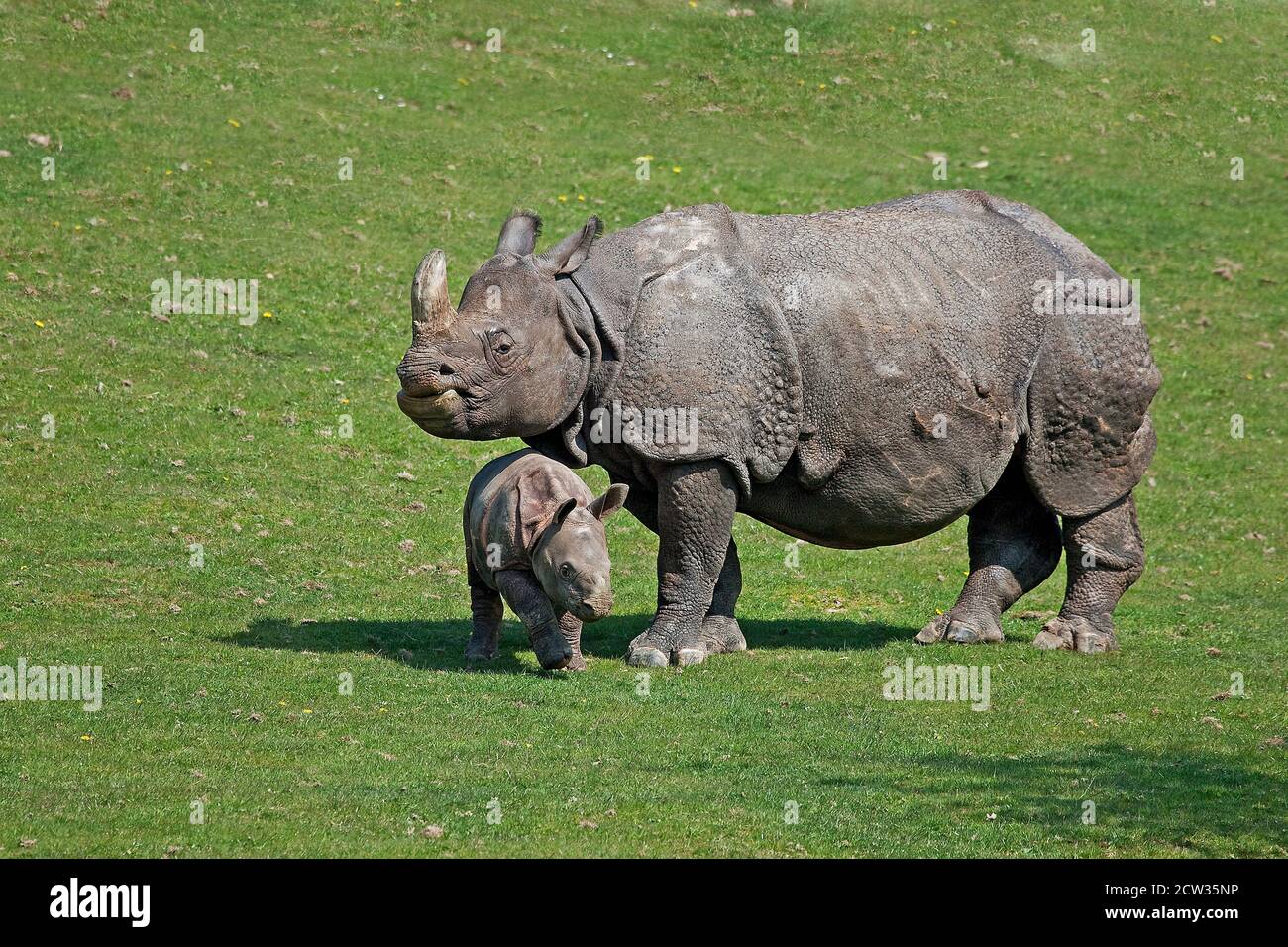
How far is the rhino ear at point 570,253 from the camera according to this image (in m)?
14.7

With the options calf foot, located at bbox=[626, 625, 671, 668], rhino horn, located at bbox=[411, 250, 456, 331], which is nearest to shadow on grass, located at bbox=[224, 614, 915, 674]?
calf foot, located at bbox=[626, 625, 671, 668]

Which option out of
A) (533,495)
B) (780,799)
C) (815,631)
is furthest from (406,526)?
(780,799)

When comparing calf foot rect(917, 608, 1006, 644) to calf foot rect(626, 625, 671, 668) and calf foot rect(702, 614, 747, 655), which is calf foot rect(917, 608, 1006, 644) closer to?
calf foot rect(702, 614, 747, 655)

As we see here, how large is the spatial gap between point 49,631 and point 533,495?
13.5 feet

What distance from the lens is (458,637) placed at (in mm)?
15953

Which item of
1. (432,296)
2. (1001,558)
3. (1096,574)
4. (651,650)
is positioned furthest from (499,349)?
(1096,574)

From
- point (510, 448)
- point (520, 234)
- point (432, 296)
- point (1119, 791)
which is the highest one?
point (520, 234)

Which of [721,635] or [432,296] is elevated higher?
[432,296]

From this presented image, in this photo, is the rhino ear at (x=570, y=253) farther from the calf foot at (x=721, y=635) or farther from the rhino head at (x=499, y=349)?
the calf foot at (x=721, y=635)

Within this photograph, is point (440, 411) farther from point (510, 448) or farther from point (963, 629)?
point (510, 448)

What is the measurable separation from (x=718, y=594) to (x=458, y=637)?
214cm

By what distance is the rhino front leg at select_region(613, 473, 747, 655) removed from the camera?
15.4 m

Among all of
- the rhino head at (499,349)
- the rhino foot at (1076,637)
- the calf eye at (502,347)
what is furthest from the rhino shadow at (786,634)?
the calf eye at (502,347)

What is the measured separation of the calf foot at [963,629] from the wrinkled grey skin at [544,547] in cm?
345
